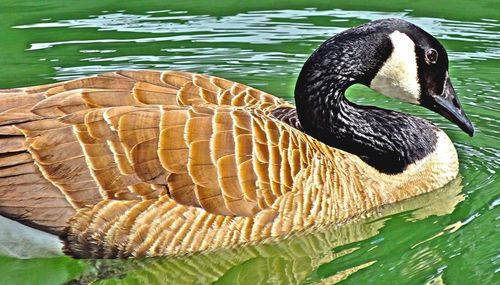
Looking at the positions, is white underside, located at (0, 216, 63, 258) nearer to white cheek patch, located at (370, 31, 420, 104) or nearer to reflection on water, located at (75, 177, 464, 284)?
reflection on water, located at (75, 177, 464, 284)

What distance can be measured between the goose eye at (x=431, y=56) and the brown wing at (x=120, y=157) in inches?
61.0

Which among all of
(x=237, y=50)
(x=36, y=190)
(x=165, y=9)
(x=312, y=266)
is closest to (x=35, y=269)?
(x=36, y=190)

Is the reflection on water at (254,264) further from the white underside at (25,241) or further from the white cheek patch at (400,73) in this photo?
the white cheek patch at (400,73)

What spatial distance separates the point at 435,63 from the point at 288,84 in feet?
8.42

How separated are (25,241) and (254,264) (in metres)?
1.60

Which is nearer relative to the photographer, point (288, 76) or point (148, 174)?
point (148, 174)

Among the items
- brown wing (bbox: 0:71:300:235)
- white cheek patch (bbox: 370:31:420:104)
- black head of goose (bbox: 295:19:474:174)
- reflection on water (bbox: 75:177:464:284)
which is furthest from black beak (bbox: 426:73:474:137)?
brown wing (bbox: 0:71:300:235)

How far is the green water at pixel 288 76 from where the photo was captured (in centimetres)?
754

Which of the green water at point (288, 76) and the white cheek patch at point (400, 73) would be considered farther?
the white cheek patch at point (400, 73)

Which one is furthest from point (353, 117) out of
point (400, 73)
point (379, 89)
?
point (400, 73)

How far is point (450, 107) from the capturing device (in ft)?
27.9

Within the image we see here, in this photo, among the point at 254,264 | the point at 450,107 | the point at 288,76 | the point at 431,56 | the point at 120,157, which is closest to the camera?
the point at 120,157

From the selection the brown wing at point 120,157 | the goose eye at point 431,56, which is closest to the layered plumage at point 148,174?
the brown wing at point 120,157

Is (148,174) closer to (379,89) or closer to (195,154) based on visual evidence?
(195,154)
